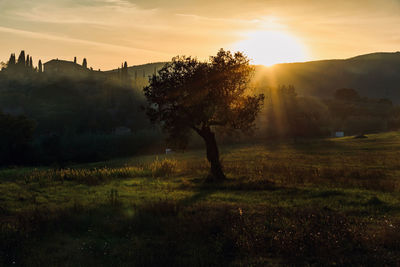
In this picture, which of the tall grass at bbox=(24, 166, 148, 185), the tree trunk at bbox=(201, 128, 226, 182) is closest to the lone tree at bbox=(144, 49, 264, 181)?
the tree trunk at bbox=(201, 128, 226, 182)

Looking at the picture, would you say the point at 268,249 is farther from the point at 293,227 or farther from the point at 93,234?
the point at 93,234

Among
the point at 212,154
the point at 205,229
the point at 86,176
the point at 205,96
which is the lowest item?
the point at 86,176

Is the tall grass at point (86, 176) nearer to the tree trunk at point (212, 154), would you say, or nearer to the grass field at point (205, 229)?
the grass field at point (205, 229)

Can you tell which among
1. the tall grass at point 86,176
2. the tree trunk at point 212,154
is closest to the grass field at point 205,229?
the tree trunk at point 212,154

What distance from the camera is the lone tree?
33.2m

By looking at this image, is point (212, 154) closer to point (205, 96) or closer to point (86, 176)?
point (205, 96)

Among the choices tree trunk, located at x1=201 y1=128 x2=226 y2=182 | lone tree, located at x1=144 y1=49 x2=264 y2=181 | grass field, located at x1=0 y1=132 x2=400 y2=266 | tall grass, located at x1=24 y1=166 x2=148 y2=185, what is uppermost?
lone tree, located at x1=144 y1=49 x2=264 y2=181

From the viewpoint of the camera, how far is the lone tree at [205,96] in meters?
33.2

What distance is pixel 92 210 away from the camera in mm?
19922

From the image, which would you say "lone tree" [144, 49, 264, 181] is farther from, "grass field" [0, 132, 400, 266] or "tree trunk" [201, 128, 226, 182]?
"grass field" [0, 132, 400, 266]

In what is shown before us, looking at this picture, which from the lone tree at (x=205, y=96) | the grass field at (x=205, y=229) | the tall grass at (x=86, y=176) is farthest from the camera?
the tall grass at (x=86, y=176)

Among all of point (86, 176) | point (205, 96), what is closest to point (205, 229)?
point (205, 96)

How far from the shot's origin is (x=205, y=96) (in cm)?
3319

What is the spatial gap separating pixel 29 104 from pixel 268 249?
682 feet
